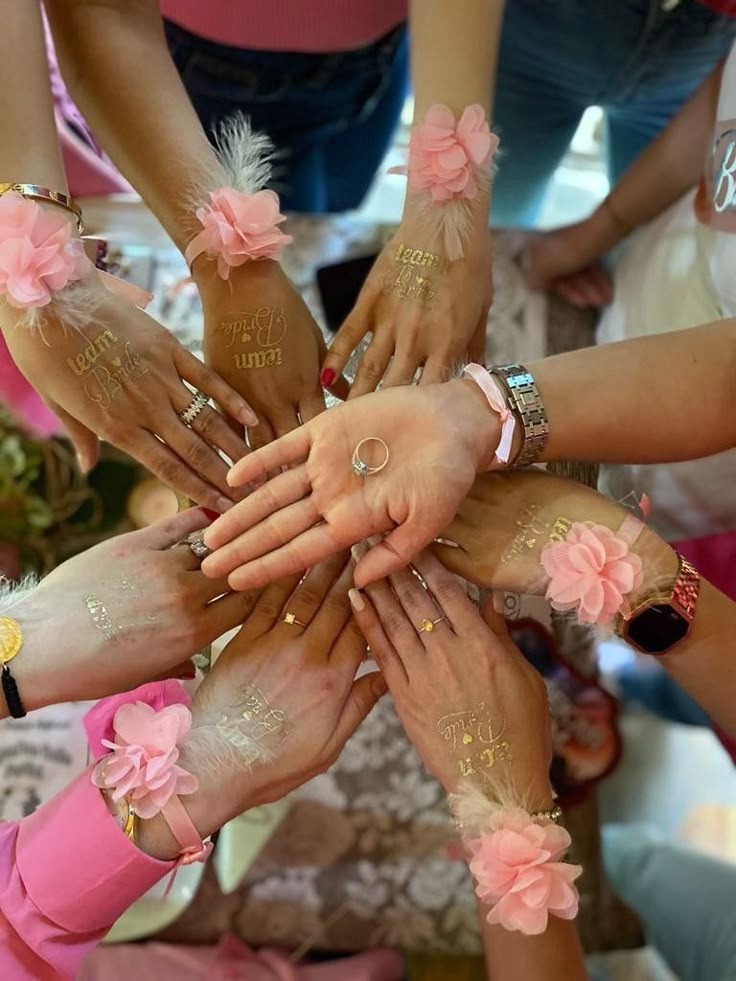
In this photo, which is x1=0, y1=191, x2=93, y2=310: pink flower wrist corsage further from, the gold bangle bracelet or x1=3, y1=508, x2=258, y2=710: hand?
x1=3, y1=508, x2=258, y2=710: hand

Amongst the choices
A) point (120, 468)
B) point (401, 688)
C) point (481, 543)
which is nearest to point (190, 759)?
point (401, 688)

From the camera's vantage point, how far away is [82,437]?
905mm

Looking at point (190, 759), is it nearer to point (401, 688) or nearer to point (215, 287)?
→ point (401, 688)

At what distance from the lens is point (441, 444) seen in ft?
2.52

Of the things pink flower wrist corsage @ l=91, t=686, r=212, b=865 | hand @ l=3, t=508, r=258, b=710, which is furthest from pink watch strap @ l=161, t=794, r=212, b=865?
hand @ l=3, t=508, r=258, b=710

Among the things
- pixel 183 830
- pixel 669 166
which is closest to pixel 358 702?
pixel 183 830

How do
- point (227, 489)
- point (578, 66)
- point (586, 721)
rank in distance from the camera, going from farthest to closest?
point (586, 721) → point (578, 66) → point (227, 489)

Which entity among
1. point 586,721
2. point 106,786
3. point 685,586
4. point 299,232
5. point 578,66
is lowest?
point 586,721

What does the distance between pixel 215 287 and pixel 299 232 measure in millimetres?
384

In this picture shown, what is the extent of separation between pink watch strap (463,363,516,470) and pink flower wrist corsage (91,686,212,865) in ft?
1.28

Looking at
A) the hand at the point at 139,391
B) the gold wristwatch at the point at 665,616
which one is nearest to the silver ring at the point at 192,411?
the hand at the point at 139,391

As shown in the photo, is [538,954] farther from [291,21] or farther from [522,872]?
[291,21]

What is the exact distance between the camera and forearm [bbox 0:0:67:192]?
31.4 inches

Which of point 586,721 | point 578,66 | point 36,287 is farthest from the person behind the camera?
point 586,721
